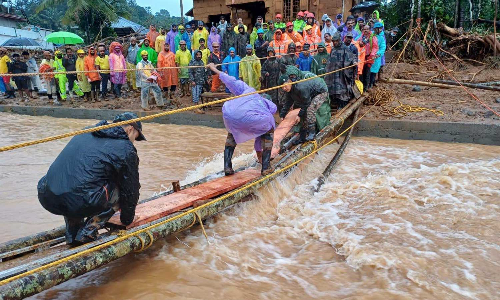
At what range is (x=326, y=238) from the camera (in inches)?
149

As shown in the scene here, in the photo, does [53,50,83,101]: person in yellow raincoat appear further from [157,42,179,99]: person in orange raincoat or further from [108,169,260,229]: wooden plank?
[108,169,260,229]: wooden plank

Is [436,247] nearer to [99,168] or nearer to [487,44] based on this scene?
[99,168]

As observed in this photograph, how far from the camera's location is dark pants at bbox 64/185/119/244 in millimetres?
2851

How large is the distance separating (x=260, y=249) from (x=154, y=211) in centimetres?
109

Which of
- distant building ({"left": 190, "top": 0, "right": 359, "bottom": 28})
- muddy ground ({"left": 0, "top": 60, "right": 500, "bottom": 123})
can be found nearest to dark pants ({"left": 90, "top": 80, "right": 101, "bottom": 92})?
muddy ground ({"left": 0, "top": 60, "right": 500, "bottom": 123})

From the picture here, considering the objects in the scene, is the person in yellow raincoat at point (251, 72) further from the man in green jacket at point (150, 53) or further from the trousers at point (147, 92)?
the man in green jacket at point (150, 53)

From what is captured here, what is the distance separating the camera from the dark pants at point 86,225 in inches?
112

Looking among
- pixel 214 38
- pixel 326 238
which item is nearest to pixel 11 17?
pixel 214 38

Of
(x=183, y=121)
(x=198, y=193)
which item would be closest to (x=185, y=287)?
(x=198, y=193)

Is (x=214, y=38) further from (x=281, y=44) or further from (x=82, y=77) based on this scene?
(x=82, y=77)

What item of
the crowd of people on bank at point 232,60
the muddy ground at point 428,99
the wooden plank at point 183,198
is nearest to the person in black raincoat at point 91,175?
the wooden plank at point 183,198

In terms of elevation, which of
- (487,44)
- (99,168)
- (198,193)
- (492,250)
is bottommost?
(492,250)

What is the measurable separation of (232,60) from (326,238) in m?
7.05

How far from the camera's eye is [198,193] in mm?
3959
